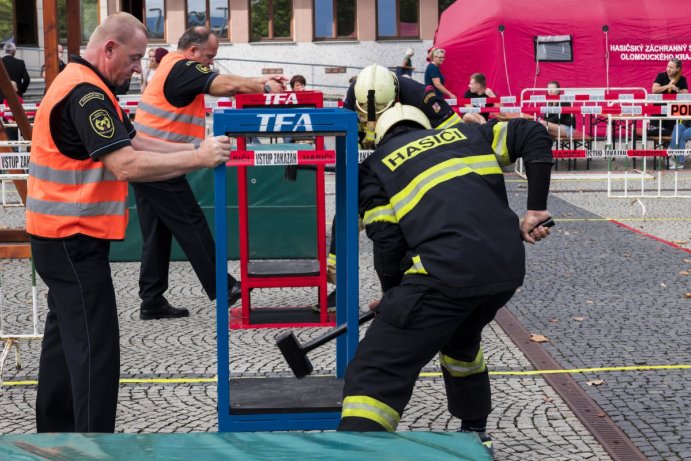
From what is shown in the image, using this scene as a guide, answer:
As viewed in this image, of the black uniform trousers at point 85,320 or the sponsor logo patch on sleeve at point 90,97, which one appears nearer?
the sponsor logo patch on sleeve at point 90,97

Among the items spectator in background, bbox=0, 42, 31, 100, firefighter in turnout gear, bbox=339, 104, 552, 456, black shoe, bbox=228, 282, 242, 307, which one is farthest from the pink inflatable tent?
firefighter in turnout gear, bbox=339, 104, 552, 456

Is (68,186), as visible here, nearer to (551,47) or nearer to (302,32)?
(551,47)

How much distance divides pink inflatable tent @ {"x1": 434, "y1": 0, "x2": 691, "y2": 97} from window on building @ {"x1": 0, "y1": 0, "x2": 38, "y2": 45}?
55.9ft

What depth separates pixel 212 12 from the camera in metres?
34.6

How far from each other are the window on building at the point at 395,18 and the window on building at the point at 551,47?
12252mm

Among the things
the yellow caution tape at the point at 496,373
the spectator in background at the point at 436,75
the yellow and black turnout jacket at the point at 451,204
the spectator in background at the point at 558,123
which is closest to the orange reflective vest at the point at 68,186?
the yellow and black turnout jacket at the point at 451,204

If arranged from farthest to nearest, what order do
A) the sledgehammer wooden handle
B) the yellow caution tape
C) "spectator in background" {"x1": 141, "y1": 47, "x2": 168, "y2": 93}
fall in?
"spectator in background" {"x1": 141, "y1": 47, "x2": 168, "y2": 93}
the yellow caution tape
the sledgehammer wooden handle

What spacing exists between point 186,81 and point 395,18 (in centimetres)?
→ 2824

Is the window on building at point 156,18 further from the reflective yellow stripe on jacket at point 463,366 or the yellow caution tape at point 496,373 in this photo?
the reflective yellow stripe on jacket at point 463,366

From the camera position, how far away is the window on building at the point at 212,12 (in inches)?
1358

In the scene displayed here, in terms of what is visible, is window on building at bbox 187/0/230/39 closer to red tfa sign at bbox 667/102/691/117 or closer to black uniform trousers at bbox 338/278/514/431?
red tfa sign at bbox 667/102/691/117

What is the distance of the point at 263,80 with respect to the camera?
7.21 meters

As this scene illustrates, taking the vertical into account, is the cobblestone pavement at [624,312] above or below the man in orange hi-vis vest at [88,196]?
below

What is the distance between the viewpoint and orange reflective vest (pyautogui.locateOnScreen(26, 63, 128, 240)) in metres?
4.34
